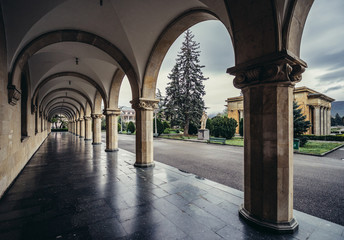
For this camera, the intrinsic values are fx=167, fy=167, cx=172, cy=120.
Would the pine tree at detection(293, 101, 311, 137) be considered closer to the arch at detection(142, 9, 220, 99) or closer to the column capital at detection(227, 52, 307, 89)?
the arch at detection(142, 9, 220, 99)

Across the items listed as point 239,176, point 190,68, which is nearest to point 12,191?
point 239,176

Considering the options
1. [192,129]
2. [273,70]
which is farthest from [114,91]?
[192,129]

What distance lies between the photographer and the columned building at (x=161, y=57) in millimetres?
2410

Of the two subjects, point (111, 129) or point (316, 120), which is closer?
point (111, 129)

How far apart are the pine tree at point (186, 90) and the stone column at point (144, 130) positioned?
17.8 m

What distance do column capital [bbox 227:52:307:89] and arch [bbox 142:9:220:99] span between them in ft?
7.96

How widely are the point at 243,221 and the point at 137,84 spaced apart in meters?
5.19

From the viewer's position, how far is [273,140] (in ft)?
7.97

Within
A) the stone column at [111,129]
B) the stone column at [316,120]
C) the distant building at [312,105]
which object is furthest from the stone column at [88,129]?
the stone column at [316,120]

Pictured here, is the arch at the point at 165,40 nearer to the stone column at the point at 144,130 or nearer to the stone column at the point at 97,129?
the stone column at the point at 144,130

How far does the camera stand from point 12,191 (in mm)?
3930

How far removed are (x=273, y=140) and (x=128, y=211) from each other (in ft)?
8.78

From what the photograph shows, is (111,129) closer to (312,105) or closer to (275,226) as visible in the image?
(275,226)

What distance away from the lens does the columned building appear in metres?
2.41
